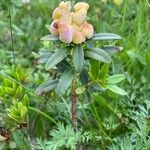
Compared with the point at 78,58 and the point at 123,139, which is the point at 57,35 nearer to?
the point at 78,58

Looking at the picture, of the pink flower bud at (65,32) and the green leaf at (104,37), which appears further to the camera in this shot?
the green leaf at (104,37)

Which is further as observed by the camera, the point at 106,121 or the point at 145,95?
the point at 145,95

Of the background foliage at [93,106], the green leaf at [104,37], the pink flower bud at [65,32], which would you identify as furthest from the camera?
the background foliage at [93,106]

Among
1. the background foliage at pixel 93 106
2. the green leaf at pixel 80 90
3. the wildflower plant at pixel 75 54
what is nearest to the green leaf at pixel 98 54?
the wildflower plant at pixel 75 54

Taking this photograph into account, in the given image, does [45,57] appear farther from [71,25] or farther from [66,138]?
[66,138]

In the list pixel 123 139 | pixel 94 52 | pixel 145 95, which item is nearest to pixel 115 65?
pixel 145 95

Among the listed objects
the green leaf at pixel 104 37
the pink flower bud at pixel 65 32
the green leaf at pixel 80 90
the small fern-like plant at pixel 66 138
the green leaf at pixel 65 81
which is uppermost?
the pink flower bud at pixel 65 32

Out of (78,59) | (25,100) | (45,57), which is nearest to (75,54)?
(78,59)

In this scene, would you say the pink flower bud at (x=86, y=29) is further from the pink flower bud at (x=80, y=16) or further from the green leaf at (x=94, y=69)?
the green leaf at (x=94, y=69)
